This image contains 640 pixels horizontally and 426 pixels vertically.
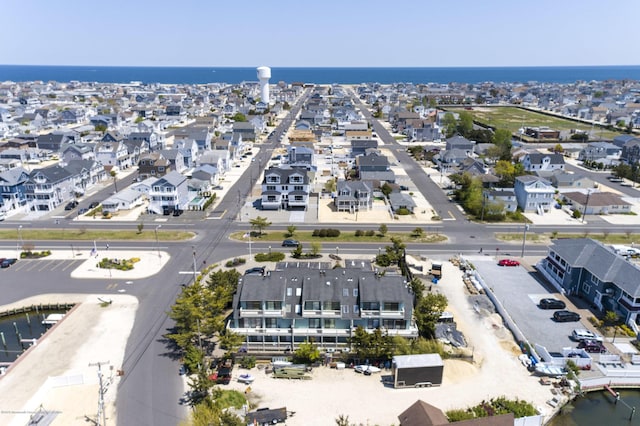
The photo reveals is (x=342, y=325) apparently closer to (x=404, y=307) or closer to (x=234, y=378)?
(x=404, y=307)

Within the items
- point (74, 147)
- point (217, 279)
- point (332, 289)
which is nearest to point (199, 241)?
point (217, 279)

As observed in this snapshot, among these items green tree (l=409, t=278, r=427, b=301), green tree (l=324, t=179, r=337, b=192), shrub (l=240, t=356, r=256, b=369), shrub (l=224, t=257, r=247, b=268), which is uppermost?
green tree (l=324, t=179, r=337, b=192)

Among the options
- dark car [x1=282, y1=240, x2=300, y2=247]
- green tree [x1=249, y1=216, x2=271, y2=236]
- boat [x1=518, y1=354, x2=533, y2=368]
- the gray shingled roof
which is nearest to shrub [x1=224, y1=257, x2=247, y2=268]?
dark car [x1=282, y1=240, x2=300, y2=247]

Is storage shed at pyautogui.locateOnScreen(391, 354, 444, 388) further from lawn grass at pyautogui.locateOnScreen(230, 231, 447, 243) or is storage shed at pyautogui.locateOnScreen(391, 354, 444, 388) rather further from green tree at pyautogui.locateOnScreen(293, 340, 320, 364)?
lawn grass at pyautogui.locateOnScreen(230, 231, 447, 243)

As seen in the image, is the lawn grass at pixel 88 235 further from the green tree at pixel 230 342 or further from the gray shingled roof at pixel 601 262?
the gray shingled roof at pixel 601 262

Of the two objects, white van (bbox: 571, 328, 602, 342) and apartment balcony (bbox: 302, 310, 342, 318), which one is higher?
apartment balcony (bbox: 302, 310, 342, 318)
